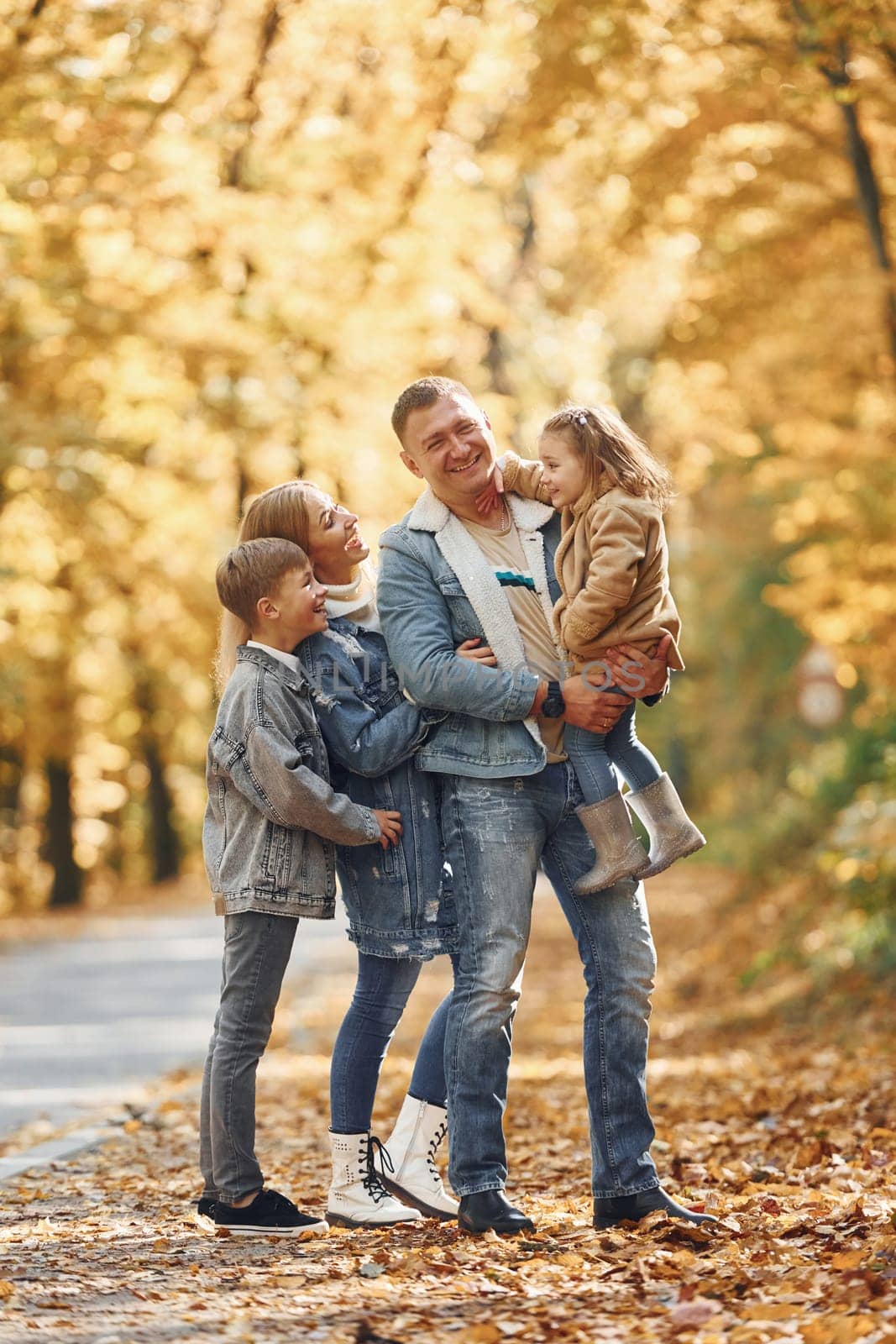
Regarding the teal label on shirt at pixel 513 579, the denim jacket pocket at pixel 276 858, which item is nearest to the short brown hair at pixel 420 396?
the teal label on shirt at pixel 513 579

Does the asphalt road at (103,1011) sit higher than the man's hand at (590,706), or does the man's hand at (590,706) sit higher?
the man's hand at (590,706)

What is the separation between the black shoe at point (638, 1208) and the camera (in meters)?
4.70

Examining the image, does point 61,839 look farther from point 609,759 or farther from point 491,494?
point 609,759

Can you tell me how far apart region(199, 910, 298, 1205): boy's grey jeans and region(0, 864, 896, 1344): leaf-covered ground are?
214mm

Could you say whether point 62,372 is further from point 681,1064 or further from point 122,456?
point 681,1064

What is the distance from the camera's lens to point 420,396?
4.80 meters

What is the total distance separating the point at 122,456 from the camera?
15203 mm

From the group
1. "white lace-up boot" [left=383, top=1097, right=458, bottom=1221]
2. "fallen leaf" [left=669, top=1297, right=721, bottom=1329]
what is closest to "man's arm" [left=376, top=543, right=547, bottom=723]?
"white lace-up boot" [left=383, top=1097, right=458, bottom=1221]

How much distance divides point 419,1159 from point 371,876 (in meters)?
0.86

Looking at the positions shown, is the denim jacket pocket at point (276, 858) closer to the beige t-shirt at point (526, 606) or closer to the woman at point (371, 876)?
the woman at point (371, 876)

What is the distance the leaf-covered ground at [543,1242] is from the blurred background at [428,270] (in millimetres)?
2778

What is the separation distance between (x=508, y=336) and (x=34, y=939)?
991 centimetres

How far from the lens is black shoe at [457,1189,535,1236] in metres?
4.69

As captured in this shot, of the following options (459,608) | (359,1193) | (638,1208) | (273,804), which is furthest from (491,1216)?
(459,608)
